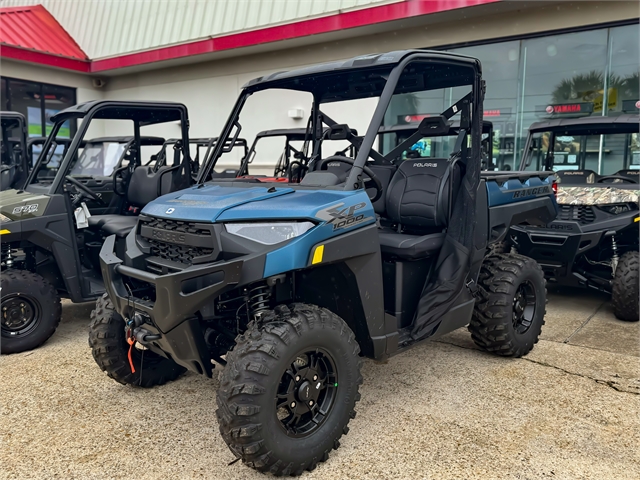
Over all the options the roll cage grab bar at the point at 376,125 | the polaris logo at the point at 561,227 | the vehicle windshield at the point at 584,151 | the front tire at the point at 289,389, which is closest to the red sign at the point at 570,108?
the vehicle windshield at the point at 584,151

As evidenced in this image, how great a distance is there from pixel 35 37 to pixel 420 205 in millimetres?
12769

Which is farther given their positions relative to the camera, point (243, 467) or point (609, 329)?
point (609, 329)

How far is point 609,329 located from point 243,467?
3.84 metres

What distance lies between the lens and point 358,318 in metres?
3.14

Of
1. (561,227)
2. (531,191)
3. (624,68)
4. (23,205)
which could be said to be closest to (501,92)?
(624,68)

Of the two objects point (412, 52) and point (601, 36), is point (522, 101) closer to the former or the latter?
point (601, 36)

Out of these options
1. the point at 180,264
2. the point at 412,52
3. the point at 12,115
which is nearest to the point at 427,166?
the point at 412,52

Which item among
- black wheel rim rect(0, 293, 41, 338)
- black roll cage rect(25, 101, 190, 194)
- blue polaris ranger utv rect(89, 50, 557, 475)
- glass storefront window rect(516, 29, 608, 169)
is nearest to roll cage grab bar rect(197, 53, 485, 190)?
blue polaris ranger utv rect(89, 50, 557, 475)

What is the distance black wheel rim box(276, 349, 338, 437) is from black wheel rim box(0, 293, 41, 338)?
284 cm

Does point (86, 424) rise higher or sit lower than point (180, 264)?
lower

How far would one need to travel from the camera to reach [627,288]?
5137 mm

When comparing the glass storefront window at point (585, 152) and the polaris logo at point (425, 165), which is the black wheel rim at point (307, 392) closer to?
the polaris logo at point (425, 165)

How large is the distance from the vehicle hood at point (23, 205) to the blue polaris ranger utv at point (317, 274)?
1597 mm

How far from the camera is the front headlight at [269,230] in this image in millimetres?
2684
